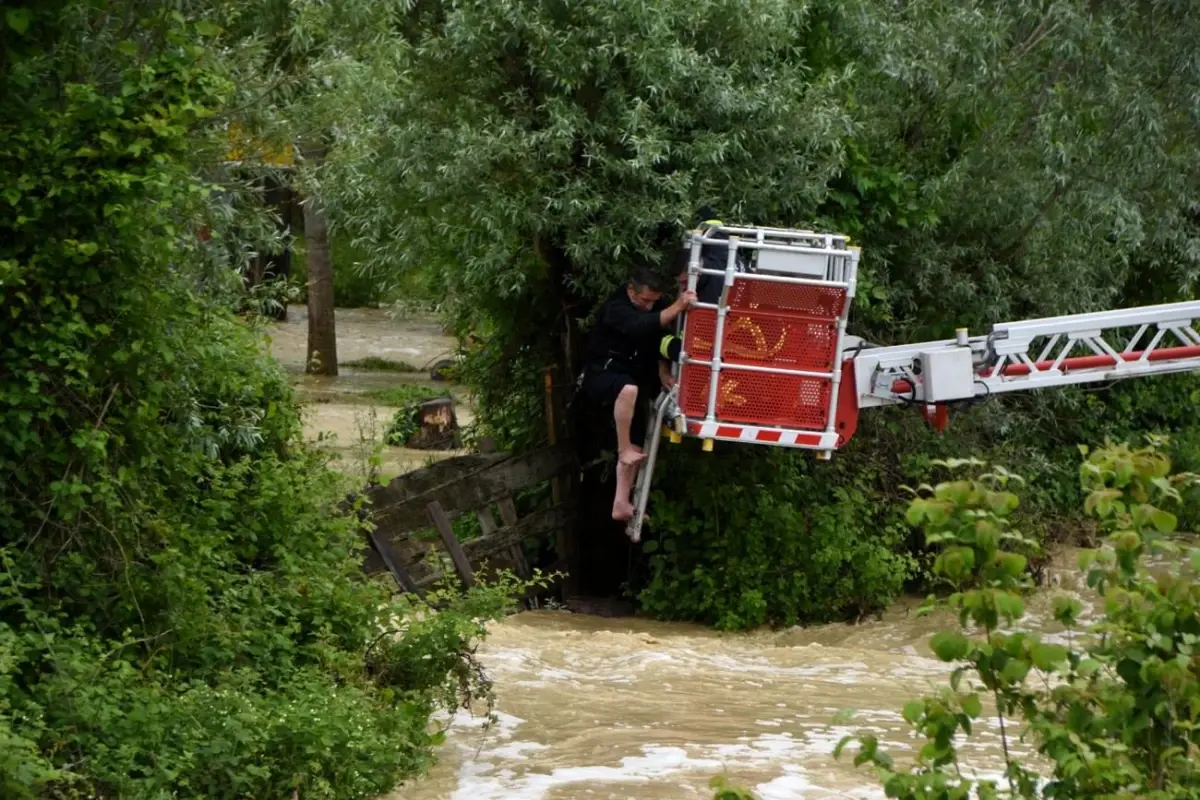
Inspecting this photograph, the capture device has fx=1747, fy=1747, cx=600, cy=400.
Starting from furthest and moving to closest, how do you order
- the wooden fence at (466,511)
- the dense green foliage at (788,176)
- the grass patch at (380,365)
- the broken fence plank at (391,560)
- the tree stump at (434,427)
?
the grass patch at (380,365) → the tree stump at (434,427) → the wooden fence at (466,511) → the broken fence plank at (391,560) → the dense green foliage at (788,176)

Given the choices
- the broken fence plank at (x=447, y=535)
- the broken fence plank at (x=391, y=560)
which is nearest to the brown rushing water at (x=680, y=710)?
the broken fence plank at (x=447, y=535)

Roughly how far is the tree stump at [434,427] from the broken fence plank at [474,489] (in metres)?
5.95

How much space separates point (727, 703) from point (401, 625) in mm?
2111

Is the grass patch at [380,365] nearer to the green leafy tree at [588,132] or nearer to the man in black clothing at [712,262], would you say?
the green leafy tree at [588,132]

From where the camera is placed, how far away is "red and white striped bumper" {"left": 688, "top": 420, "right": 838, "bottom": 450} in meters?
11.7

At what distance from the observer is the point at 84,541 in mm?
7906

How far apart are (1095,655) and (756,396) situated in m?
6.57

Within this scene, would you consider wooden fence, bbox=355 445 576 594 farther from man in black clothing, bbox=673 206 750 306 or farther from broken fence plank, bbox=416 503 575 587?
man in black clothing, bbox=673 206 750 306

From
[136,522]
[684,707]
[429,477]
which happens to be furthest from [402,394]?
[136,522]

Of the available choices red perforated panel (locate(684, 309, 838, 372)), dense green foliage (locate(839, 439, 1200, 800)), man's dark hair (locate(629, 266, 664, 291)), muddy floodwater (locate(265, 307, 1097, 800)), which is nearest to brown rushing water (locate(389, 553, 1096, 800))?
muddy floodwater (locate(265, 307, 1097, 800))

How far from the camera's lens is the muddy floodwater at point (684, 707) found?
8133 mm

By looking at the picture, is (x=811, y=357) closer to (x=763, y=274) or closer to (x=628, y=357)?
(x=763, y=274)

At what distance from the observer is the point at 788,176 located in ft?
41.6

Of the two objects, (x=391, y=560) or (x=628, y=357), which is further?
(x=391, y=560)
